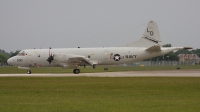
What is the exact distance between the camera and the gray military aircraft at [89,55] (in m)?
54.6

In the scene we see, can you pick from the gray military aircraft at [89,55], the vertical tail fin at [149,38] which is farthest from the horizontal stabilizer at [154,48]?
the vertical tail fin at [149,38]

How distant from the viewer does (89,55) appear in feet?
182

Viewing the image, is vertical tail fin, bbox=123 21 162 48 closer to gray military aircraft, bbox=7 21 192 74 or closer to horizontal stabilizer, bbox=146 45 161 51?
gray military aircraft, bbox=7 21 192 74

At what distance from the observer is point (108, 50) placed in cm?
5534

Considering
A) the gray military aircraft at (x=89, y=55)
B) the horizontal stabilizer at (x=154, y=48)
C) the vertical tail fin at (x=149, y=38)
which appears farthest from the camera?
the vertical tail fin at (x=149, y=38)

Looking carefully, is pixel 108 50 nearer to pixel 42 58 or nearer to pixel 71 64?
pixel 71 64

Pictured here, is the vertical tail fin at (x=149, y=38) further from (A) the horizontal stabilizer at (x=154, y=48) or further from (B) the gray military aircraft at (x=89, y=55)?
(A) the horizontal stabilizer at (x=154, y=48)

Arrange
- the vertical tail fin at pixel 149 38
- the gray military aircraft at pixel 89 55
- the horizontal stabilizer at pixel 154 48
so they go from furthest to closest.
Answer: the vertical tail fin at pixel 149 38 < the gray military aircraft at pixel 89 55 < the horizontal stabilizer at pixel 154 48

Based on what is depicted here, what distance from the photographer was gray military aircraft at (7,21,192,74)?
5456 cm

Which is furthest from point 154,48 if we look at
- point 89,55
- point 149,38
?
point 89,55

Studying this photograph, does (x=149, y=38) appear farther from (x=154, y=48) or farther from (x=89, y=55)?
(x=89, y=55)
